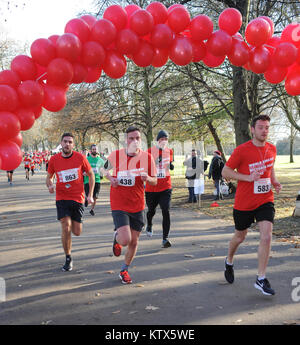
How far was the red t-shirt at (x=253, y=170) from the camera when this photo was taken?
4652 mm

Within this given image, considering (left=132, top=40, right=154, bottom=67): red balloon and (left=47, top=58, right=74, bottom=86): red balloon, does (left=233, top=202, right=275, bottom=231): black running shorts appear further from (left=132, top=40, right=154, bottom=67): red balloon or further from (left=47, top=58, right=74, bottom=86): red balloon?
(left=47, top=58, right=74, bottom=86): red balloon

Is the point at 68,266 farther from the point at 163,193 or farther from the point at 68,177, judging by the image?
the point at 163,193

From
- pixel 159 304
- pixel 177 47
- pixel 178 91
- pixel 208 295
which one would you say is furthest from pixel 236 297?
pixel 178 91

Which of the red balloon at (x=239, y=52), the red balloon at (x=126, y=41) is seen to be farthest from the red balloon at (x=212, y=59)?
the red balloon at (x=126, y=41)

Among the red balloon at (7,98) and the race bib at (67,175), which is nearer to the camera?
the red balloon at (7,98)

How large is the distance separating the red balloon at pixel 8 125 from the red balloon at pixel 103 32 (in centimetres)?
167

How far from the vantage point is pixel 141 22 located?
5344 mm

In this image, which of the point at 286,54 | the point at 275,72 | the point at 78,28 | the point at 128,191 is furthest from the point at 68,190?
the point at 286,54

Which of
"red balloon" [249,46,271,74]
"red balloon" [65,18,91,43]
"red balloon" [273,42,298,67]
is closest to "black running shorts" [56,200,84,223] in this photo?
"red balloon" [65,18,91,43]

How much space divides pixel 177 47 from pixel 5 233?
20.9 ft

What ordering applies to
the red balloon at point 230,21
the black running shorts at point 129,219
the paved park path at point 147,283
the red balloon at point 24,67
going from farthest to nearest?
the red balloon at point 230,21
the black running shorts at point 129,219
the red balloon at point 24,67
the paved park path at point 147,283

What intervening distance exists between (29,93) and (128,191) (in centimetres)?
184

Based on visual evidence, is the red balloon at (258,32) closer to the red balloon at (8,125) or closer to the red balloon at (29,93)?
the red balloon at (29,93)

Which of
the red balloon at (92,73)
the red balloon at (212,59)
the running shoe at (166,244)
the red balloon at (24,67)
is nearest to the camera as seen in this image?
the red balloon at (24,67)
